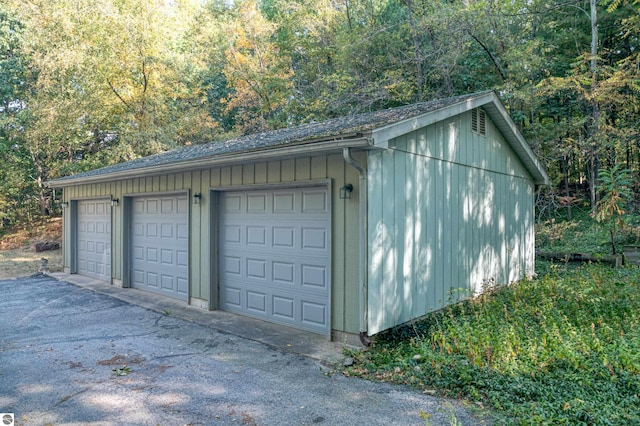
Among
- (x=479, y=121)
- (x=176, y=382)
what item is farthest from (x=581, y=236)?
(x=176, y=382)

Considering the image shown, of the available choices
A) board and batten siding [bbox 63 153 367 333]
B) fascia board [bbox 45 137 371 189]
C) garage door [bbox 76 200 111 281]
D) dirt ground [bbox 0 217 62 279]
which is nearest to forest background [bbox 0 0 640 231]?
dirt ground [bbox 0 217 62 279]

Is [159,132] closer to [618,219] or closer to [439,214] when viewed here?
[439,214]

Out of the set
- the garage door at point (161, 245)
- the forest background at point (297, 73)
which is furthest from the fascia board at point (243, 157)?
the forest background at point (297, 73)

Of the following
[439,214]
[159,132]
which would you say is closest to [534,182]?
[439,214]

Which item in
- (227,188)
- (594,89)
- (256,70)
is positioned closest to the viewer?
(227,188)

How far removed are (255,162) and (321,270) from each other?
1.84 m

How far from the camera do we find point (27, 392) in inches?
140

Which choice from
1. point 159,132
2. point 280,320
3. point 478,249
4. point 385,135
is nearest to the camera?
point 385,135

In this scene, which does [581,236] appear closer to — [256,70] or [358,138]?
[358,138]

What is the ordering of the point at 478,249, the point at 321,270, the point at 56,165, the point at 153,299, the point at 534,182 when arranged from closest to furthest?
the point at 321,270
the point at 478,249
the point at 153,299
the point at 534,182
the point at 56,165

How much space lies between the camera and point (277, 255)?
19.2 feet

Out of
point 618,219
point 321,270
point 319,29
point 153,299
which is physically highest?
point 319,29

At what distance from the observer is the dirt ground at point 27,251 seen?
11.5m
